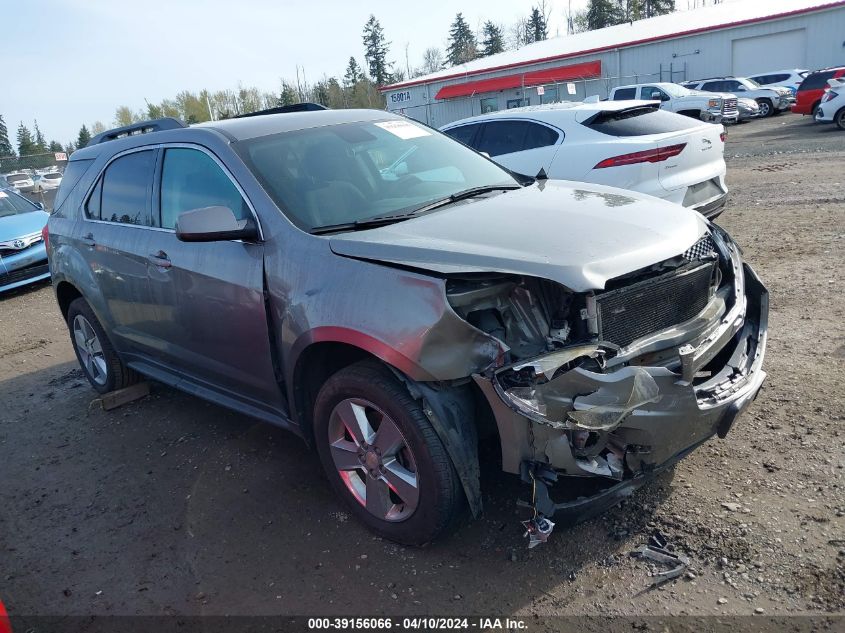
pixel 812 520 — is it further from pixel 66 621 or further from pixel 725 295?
pixel 66 621

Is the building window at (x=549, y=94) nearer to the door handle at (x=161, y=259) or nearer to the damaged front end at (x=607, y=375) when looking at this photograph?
the door handle at (x=161, y=259)

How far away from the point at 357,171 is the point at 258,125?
0.71 m

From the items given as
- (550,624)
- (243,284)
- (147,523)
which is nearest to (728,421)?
(550,624)

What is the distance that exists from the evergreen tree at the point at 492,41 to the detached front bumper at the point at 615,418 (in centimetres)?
8548

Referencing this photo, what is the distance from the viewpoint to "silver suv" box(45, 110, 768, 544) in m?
2.78

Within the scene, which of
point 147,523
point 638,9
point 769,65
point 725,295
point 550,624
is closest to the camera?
point 550,624

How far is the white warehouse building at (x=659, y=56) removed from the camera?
32094mm

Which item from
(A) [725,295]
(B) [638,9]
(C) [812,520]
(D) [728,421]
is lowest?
(C) [812,520]

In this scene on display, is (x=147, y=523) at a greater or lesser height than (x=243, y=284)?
lesser

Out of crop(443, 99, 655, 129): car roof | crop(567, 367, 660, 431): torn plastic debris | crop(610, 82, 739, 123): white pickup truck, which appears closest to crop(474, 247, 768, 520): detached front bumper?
crop(567, 367, 660, 431): torn plastic debris

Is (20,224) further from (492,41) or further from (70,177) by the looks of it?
(492,41)

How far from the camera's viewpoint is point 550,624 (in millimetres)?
2676

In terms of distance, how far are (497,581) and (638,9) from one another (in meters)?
76.2

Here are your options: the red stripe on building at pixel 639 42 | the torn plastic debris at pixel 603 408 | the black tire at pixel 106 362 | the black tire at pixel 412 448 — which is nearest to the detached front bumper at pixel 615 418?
the torn plastic debris at pixel 603 408
